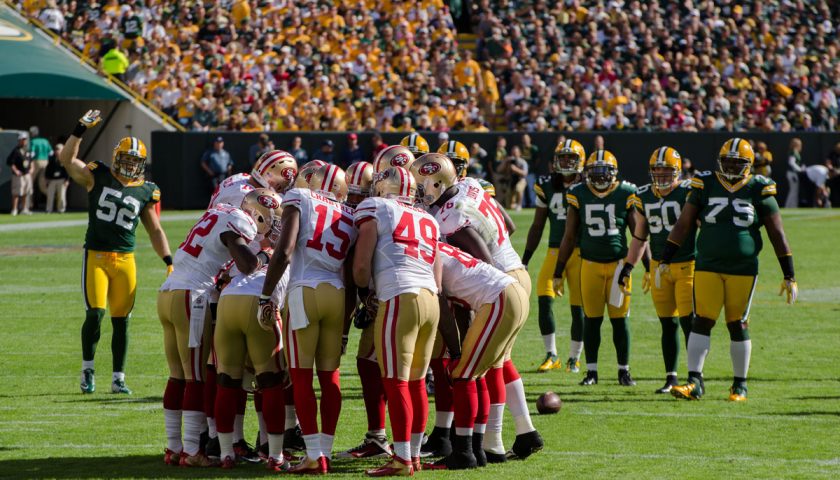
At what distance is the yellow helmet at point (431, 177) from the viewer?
7379 millimetres

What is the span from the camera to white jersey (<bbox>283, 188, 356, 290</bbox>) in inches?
267

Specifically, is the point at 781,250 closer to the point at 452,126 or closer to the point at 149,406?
the point at 149,406

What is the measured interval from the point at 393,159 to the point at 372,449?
5.45ft

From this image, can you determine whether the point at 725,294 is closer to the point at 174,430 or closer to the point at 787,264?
the point at 787,264

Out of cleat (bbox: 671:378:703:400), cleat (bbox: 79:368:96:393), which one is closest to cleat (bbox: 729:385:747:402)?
cleat (bbox: 671:378:703:400)

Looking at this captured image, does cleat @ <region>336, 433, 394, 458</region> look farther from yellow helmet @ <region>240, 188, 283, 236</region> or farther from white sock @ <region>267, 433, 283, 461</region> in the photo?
yellow helmet @ <region>240, 188, 283, 236</region>

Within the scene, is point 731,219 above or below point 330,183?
below

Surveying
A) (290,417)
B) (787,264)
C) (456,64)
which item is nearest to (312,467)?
(290,417)

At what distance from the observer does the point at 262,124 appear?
27.8m

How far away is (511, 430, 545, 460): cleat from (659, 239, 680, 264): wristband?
261 cm

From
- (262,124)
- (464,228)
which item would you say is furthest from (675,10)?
(464,228)

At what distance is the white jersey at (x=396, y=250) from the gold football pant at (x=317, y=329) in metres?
A: 0.25

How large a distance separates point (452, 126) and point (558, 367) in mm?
17789

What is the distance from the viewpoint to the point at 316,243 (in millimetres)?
6770
